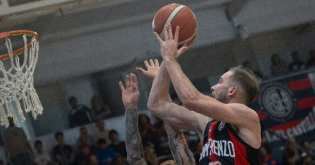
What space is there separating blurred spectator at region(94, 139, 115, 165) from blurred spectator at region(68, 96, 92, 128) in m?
0.45

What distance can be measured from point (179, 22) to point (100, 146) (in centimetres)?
476

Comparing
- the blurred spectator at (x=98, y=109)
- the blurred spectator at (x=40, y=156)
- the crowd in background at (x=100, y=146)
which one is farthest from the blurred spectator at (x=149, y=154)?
the blurred spectator at (x=40, y=156)

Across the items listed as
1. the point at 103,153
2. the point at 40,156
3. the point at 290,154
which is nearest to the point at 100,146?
the point at 103,153

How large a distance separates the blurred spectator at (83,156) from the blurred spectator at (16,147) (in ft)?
1.96

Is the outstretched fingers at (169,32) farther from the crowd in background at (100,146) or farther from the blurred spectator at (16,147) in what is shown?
the blurred spectator at (16,147)

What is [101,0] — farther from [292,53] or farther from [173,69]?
[173,69]

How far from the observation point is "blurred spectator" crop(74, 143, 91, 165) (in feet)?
24.3

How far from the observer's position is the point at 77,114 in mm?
7883

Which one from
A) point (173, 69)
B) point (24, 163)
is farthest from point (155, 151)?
point (173, 69)

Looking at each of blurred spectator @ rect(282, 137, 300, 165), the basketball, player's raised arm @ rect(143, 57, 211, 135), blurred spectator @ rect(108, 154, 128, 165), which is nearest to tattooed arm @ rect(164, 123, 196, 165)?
player's raised arm @ rect(143, 57, 211, 135)

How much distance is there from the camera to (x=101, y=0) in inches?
293

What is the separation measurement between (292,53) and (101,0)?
11.4 feet

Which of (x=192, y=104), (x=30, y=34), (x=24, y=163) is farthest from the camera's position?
(x=24, y=163)

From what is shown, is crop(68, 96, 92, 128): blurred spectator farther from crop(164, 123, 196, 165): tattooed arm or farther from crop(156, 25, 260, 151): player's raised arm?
crop(156, 25, 260, 151): player's raised arm
